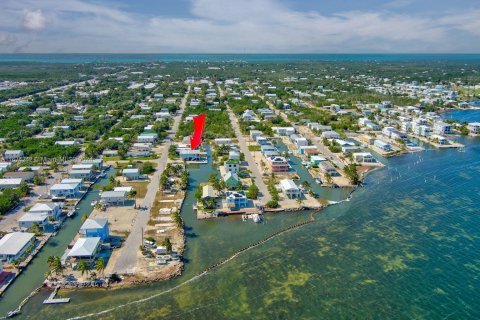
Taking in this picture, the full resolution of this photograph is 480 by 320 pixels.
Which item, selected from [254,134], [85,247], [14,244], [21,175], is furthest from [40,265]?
[254,134]

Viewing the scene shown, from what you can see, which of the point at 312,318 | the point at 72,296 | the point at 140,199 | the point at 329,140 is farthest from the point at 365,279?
the point at 329,140

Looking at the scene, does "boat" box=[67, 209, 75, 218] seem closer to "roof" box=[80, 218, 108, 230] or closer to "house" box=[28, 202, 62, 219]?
"house" box=[28, 202, 62, 219]

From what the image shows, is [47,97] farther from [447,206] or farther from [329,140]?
[447,206]

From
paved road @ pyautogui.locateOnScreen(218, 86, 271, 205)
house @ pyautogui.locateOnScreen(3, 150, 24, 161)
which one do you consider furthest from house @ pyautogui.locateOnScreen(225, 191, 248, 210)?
house @ pyautogui.locateOnScreen(3, 150, 24, 161)

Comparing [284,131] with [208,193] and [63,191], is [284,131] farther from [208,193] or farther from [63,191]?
[63,191]

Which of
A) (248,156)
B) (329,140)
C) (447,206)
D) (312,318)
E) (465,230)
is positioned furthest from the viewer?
(329,140)

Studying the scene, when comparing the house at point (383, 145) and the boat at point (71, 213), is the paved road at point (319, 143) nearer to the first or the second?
the house at point (383, 145)
